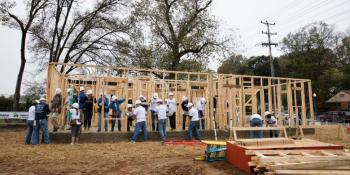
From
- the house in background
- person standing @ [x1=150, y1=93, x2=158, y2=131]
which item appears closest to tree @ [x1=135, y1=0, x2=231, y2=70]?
person standing @ [x1=150, y1=93, x2=158, y2=131]

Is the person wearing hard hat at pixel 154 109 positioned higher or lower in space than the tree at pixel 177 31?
Result: lower

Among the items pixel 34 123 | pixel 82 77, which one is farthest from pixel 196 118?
pixel 82 77

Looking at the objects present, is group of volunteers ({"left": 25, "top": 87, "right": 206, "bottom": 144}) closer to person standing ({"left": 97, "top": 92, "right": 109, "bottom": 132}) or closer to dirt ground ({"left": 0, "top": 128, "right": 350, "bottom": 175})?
person standing ({"left": 97, "top": 92, "right": 109, "bottom": 132})

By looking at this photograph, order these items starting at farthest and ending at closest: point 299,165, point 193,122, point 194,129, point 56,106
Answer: point 194,129, point 193,122, point 56,106, point 299,165

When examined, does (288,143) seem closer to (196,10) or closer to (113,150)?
(113,150)

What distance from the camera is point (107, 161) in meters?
7.40

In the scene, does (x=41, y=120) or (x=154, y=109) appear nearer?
(x=41, y=120)

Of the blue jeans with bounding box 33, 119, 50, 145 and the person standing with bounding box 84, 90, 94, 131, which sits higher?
the person standing with bounding box 84, 90, 94, 131

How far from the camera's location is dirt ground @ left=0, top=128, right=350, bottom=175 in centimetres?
638

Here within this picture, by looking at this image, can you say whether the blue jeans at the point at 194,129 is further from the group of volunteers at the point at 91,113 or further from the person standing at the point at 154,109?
the person standing at the point at 154,109

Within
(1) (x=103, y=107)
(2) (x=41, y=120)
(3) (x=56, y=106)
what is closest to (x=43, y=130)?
(2) (x=41, y=120)

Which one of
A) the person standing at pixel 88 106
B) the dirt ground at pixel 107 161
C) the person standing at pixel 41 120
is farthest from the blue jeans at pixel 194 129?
the person standing at pixel 41 120

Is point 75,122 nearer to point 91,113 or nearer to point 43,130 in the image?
point 43,130

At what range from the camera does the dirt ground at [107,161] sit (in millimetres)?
6383
